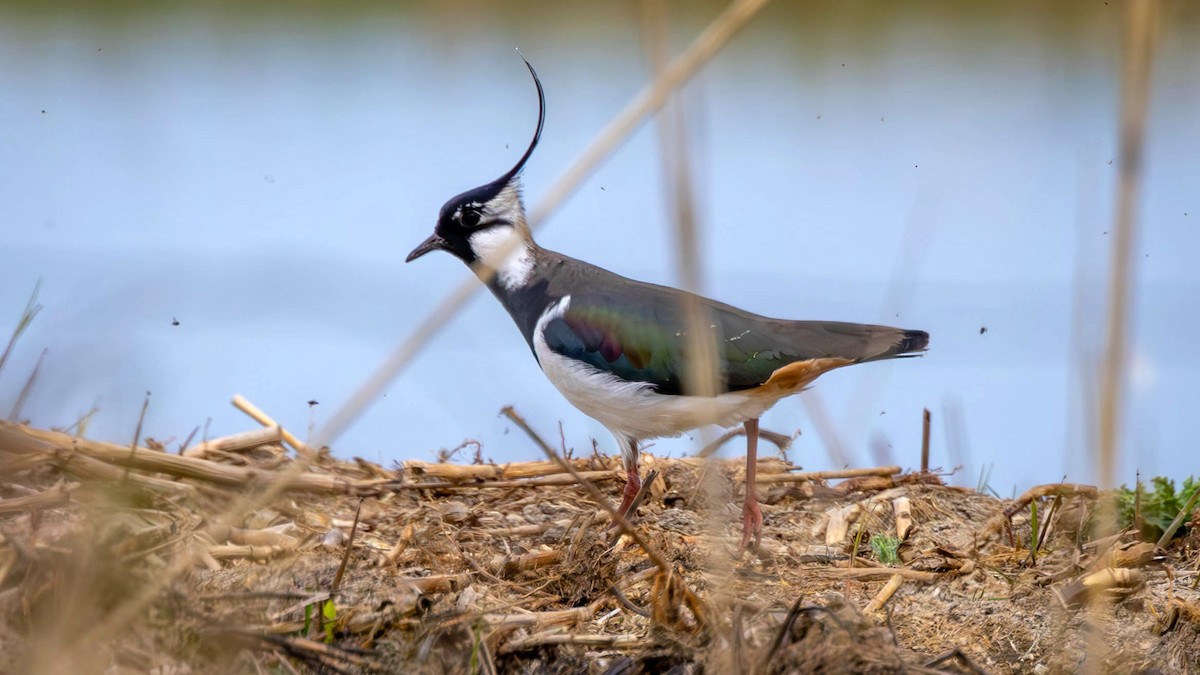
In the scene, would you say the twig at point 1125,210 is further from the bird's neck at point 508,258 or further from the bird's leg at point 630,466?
the bird's neck at point 508,258

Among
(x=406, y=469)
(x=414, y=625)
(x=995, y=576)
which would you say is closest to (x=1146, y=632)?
(x=995, y=576)

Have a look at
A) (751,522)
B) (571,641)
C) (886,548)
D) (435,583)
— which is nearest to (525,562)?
(435,583)

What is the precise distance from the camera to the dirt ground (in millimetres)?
2307

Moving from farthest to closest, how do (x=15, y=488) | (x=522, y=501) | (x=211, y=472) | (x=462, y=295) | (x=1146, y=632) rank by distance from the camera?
(x=522, y=501)
(x=211, y=472)
(x=15, y=488)
(x=1146, y=632)
(x=462, y=295)

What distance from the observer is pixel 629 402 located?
170 inches

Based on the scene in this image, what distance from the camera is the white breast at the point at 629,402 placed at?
4.25 m

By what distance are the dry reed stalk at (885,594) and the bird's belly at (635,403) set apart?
40.7 inches

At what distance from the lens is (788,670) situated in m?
2.29

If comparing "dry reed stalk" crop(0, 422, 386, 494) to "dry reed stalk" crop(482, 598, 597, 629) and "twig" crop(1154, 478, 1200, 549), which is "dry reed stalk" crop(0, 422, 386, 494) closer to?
"dry reed stalk" crop(482, 598, 597, 629)

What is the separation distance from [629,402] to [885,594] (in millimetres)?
1382

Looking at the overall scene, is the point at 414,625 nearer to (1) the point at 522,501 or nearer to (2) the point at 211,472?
(2) the point at 211,472

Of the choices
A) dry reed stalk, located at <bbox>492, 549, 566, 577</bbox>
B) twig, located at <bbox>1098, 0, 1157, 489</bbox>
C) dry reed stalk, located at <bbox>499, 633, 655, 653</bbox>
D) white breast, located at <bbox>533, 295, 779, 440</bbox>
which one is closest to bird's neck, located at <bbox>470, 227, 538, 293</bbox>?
white breast, located at <bbox>533, 295, 779, 440</bbox>

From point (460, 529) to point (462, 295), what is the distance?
1982 mm

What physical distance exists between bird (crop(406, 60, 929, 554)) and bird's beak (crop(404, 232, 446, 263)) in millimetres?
308
